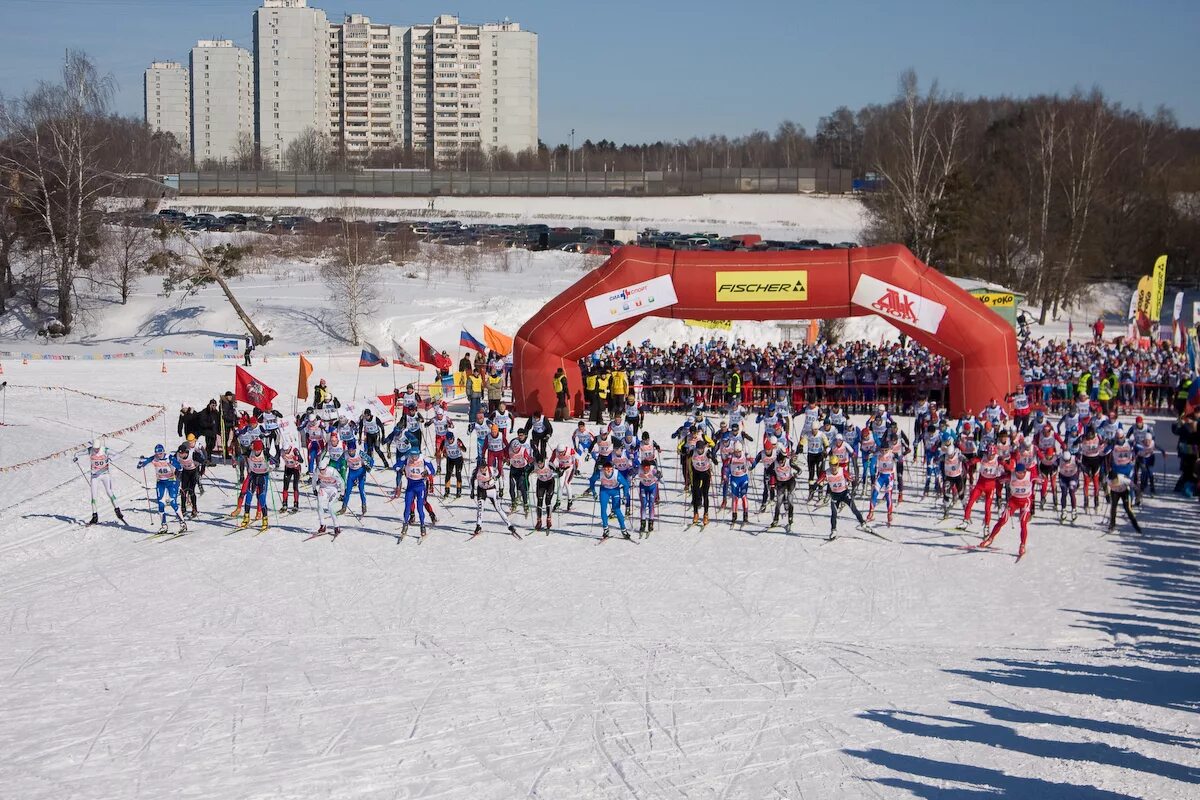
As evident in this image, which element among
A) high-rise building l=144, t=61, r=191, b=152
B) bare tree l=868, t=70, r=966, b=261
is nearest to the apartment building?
high-rise building l=144, t=61, r=191, b=152

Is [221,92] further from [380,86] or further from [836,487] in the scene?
[836,487]

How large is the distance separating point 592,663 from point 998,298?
28.3m

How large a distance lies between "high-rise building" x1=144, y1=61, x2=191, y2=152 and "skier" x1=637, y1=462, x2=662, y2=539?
154 metres

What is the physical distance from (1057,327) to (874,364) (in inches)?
1011

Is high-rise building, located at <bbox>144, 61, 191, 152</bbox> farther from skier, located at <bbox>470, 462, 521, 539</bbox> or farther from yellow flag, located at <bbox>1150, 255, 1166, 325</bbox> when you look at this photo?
skier, located at <bbox>470, 462, 521, 539</bbox>

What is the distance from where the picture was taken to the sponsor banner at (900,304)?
80.5 ft

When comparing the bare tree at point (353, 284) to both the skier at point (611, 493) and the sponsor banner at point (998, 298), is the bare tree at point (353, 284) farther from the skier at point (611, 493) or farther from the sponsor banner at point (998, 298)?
the skier at point (611, 493)

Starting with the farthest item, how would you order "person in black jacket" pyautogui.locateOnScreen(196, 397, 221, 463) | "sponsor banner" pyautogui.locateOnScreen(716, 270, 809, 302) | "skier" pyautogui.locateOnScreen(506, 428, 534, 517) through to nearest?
1. "sponsor banner" pyautogui.locateOnScreen(716, 270, 809, 302)
2. "person in black jacket" pyautogui.locateOnScreen(196, 397, 221, 463)
3. "skier" pyautogui.locateOnScreen(506, 428, 534, 517)

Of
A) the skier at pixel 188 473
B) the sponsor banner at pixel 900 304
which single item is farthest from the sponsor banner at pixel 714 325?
the skier at pixel 188 473

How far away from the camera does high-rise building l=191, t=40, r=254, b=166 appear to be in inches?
5536

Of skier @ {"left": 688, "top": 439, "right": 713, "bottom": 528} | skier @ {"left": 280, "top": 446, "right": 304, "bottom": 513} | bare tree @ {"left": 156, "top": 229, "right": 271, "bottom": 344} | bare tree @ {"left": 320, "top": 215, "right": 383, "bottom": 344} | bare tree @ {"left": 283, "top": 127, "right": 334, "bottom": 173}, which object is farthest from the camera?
bare tree @ {"left": 283, "top": 127, "right": 334, "bottom": 173}

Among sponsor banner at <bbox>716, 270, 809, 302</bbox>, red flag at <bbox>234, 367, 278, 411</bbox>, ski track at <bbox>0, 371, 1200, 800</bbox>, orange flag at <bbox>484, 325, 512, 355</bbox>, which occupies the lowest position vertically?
ski track at <bbox>0, 371, 1200, 800</bbox>

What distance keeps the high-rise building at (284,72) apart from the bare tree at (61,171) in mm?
84010

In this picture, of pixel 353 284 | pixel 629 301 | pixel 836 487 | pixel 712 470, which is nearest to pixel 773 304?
pixel 629 301
